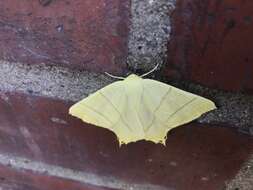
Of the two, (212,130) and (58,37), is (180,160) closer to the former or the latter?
(212,130)

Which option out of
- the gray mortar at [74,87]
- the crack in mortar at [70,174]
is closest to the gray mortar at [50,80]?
the gray mortar at [74,87]

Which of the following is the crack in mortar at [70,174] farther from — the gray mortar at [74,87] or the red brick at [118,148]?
the gray mortar at [74,87]

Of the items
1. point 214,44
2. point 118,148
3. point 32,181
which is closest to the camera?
point 214,44

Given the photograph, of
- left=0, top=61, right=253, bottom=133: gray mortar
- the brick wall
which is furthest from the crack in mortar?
left=0, top=61, right=253, bottom=133: gray mortar

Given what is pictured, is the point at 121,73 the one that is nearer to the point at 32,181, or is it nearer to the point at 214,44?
the point at 214,44

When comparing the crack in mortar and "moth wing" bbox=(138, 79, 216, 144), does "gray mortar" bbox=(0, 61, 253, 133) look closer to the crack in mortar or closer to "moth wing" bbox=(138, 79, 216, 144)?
"moth wing" bbox=(138, 79, 216, 144)

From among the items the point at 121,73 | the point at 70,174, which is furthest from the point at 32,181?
the point at 121,73
